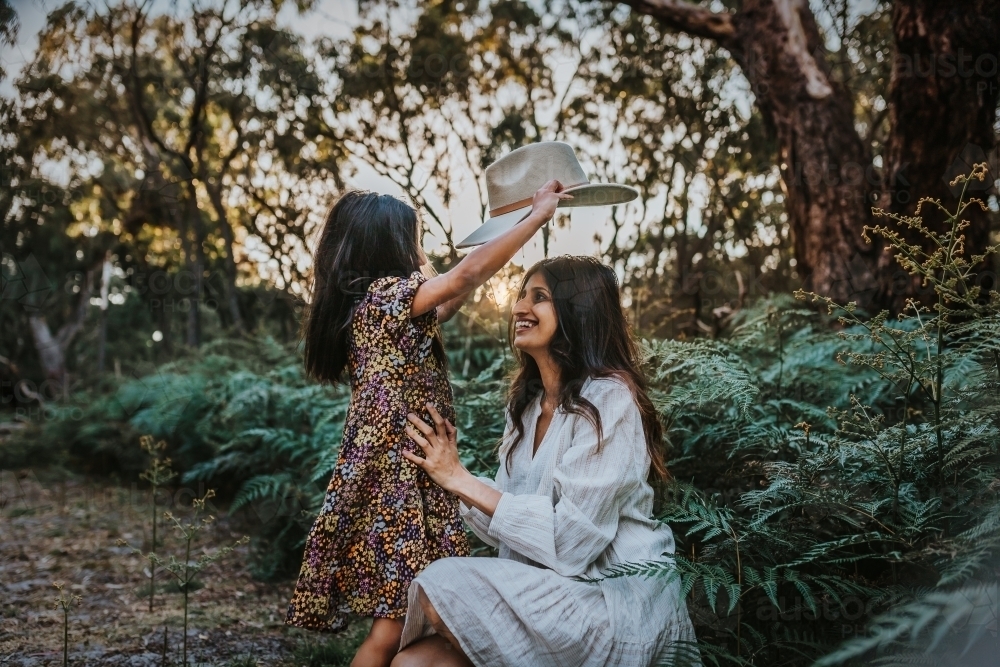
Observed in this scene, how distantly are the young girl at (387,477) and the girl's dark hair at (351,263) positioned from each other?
8 centimetres

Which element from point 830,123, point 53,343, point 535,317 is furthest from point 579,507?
point 53,343

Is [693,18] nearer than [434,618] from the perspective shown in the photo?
No

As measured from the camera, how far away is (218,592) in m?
4.52

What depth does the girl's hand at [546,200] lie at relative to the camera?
2436 millimetres

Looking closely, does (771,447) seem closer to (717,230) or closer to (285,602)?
(285,602)

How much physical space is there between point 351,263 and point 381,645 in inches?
52.5

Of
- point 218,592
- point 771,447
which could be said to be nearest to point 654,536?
point 771,447

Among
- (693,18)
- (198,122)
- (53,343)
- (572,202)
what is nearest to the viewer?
(572,202)

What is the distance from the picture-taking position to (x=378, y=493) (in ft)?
8.11

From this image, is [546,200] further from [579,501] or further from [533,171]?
[579,501]

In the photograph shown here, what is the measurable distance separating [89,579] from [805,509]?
177 inches

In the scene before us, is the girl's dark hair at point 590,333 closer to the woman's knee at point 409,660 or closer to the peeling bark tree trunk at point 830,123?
the woman's knee at point 409,660

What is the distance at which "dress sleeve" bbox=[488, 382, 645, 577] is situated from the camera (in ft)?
7.17

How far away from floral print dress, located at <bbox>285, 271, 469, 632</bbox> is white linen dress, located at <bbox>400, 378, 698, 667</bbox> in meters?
0.27
